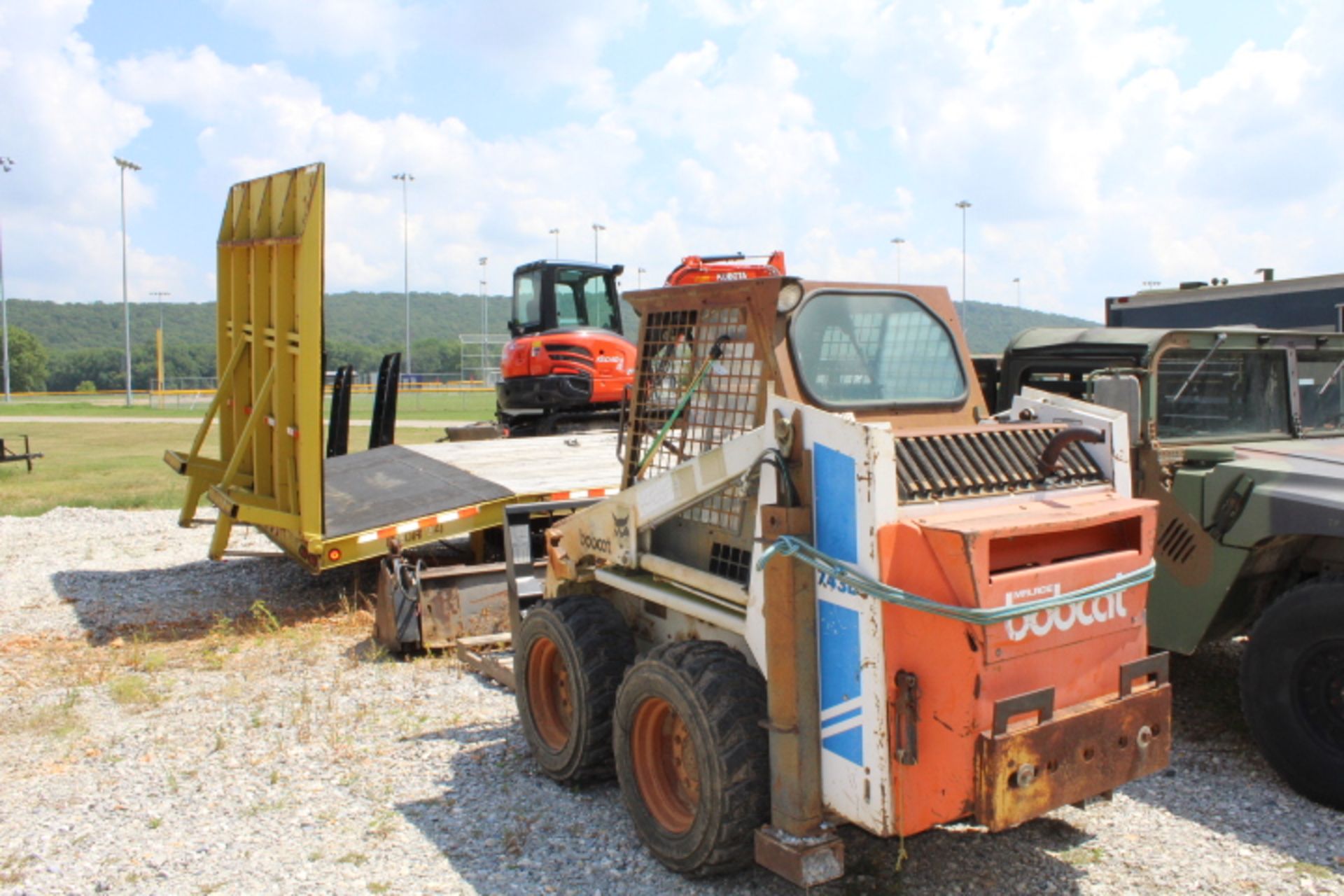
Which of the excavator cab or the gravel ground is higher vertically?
the excavator cab

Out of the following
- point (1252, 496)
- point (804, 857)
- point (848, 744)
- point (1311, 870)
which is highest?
point (1252, 496)

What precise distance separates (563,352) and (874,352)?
365 inches

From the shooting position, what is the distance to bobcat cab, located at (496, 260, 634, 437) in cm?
1357

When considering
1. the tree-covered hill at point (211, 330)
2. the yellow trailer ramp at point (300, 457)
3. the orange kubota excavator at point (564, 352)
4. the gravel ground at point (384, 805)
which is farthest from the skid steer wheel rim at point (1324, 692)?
the tree-covered hill at point (211, 330)

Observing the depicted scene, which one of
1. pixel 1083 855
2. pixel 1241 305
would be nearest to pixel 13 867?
pixel 1083 855

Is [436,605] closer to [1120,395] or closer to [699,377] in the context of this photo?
[699,377]

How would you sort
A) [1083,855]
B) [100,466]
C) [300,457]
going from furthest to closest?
[100,466] → [300,457] → [1083,855]

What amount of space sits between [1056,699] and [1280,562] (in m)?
2.44

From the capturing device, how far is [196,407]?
5131 cm

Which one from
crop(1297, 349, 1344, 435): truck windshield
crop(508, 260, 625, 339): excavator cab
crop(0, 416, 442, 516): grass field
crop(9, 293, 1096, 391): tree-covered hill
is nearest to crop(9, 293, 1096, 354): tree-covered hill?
crop(9, 293, 1096, 391): tree-covered hill

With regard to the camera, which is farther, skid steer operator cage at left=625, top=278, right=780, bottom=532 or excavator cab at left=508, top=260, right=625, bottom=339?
excavator cab at left=508, top=260, right=625, bottom=339

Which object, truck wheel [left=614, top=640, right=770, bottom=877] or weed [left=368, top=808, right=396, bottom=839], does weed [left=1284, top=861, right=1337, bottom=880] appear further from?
Answer: weed [left=368, top=808, right=396, bottom=839]

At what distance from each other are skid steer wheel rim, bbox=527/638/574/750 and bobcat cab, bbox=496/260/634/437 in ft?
27.2

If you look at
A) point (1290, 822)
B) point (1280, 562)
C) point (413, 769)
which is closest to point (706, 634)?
point (413, 769)
